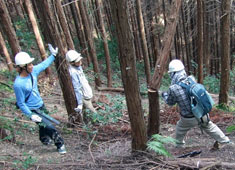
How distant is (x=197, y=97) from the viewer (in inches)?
169

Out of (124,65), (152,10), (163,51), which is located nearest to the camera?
(124,65)

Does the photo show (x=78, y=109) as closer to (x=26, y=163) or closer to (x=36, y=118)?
(x=36, y=118)

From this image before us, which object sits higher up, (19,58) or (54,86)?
(19,58)

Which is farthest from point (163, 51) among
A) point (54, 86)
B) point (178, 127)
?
point (54, 86)

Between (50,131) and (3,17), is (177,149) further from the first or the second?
(3,17)

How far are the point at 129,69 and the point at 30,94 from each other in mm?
2493

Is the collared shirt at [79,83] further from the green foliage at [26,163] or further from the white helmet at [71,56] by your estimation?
the green foliage at [26,163]

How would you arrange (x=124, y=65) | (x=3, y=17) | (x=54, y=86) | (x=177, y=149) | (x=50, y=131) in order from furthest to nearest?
1. (x=54, y=86)
2. (x=3, y=17)
3. (x=177, y=149)
4. (x=50, y=131)
5. (x=124, y=65)

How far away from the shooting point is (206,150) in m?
4.92

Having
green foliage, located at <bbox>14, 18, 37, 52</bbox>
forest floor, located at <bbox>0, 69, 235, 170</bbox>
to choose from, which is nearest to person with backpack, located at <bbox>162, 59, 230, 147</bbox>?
forest floor, located at <bbox>0, 69, 235, 170</bbox>

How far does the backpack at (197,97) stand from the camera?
4297 millimetres

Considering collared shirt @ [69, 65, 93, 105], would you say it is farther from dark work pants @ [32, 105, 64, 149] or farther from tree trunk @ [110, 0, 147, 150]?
tree trunk @ [110, 0, 147, 150]

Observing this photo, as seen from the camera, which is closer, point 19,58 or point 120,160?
point 120,160

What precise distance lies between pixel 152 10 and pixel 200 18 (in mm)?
11025
